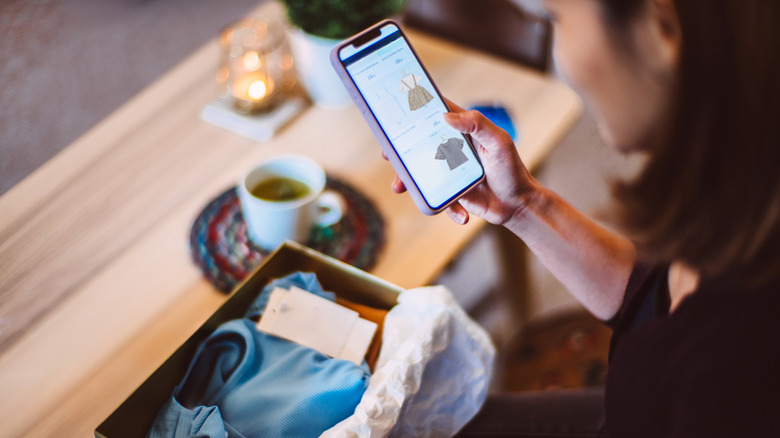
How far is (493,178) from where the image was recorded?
76cm

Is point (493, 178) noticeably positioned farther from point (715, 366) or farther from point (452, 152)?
point (715, 366)

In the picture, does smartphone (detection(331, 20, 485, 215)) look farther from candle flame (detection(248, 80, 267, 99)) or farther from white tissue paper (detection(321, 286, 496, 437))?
candle flame (detection(248, 80, 267, 99))

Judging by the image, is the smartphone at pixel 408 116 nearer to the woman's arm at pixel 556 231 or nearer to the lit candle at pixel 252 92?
the woman's arm at pixel 556 231

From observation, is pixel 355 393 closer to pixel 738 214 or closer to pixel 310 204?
pixel 310 204

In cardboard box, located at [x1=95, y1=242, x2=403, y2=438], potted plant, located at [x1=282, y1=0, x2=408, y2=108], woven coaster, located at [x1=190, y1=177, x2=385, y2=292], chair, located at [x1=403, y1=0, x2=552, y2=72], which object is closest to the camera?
cardboard box, located at [x1=95, y1=242, x2=403, y2=438]

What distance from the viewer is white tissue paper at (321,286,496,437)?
1.92ft

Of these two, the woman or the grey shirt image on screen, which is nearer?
the woman

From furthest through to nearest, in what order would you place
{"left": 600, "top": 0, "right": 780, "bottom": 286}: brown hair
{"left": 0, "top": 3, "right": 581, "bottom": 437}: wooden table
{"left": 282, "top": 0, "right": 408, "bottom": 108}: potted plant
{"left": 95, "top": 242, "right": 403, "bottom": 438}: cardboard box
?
{"left": 282, "top": 0, "right": 408, "bottom": 108}: potted plant → {"left": 0, "top": 3, "right": 581, "bottom": 437}: wooden table → {"left": 95, "top": 242, "right": 403, "bottom": 438}: cardboard box → {"left": 600, "top": 0, "right": 780, "bottom": 286}: brown hair

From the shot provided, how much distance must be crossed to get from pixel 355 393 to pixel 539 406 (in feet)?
1.15

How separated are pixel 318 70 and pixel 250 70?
0.11 metres

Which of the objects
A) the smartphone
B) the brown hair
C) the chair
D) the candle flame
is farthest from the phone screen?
the chair

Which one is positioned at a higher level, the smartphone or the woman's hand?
the smartphone

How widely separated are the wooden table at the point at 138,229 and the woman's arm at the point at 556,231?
0.30ft

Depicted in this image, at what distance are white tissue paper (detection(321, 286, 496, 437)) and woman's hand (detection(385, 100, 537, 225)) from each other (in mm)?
147
